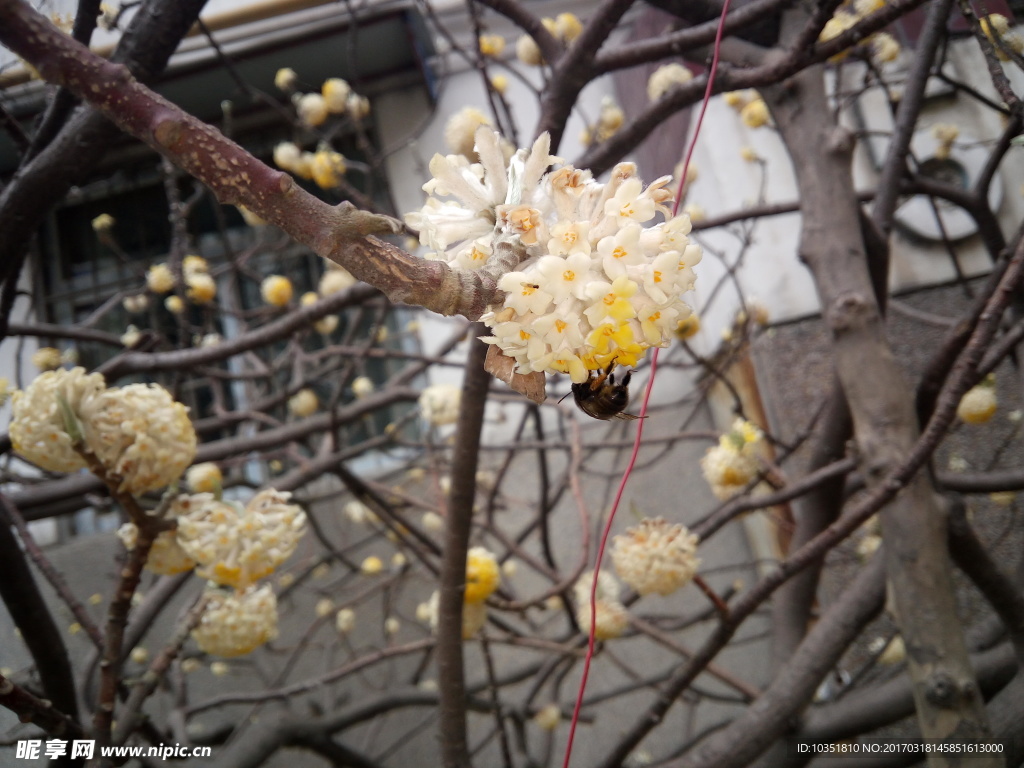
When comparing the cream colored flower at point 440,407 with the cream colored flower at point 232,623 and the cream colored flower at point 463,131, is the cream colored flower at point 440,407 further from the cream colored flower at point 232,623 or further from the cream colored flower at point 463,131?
the cream colored flower at point 232,623

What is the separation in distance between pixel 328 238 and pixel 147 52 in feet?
2.22

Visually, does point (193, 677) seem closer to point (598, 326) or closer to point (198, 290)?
point (198, 290)

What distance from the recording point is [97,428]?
67 centimetres

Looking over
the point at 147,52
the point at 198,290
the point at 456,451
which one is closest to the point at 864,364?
the point at 456,451

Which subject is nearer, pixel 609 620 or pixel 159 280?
pixel 609 620

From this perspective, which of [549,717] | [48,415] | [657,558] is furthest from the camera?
[549,717]

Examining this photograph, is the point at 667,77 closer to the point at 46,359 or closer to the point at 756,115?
the point at 756,115

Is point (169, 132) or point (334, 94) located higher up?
point (334, 94)

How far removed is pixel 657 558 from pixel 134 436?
0.70 metres

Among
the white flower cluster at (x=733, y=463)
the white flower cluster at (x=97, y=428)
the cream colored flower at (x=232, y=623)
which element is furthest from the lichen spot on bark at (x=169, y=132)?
the white flower cluster at (x=733, y=463)

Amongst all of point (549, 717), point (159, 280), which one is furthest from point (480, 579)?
point (159, 280)

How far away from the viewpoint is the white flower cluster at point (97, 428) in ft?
2.20

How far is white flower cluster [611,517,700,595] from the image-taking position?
0.95 metres

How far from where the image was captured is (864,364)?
1.01 m
